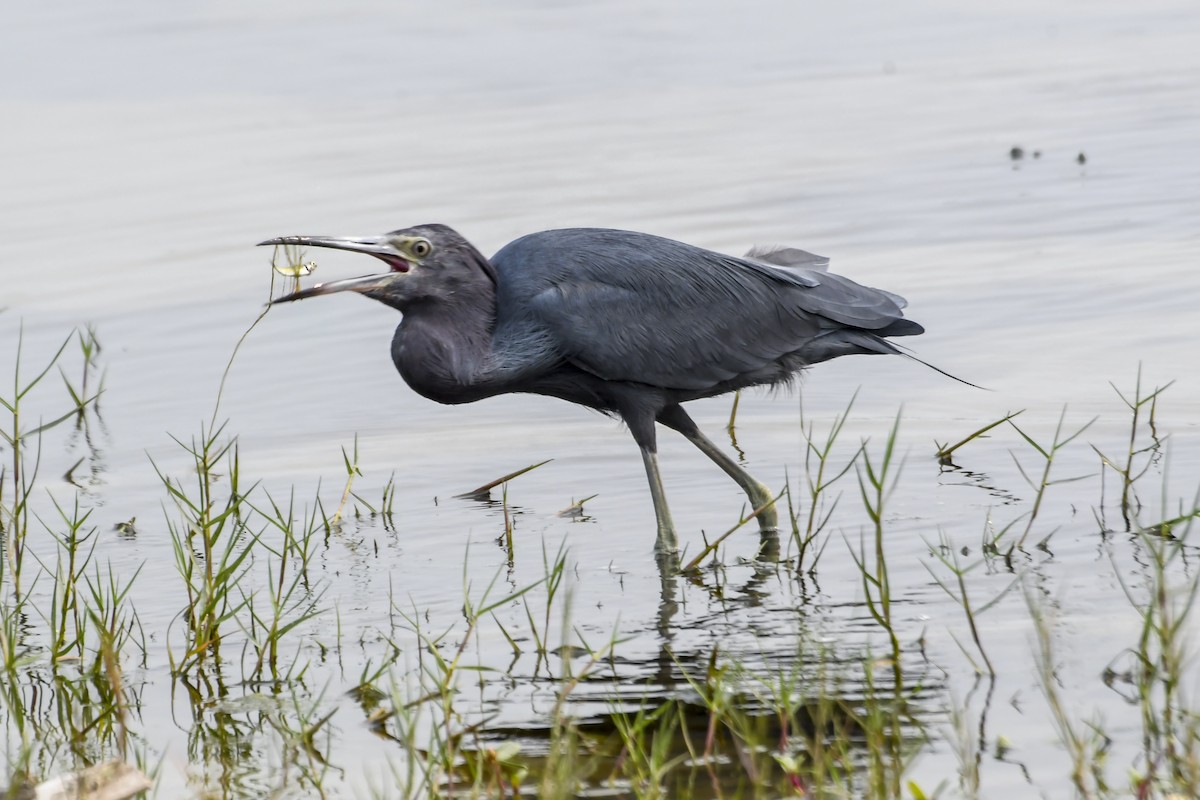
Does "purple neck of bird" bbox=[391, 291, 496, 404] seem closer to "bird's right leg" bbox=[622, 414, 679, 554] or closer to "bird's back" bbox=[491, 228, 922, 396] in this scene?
"bird's back" bbox=[491, 228, 922, 396]

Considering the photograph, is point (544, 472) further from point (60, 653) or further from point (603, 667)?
point (60, 653)

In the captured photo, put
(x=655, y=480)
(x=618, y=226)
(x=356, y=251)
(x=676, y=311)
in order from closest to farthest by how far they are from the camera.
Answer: (x=356, y=251) → (x=655, y=480) → (x=676, y=311) → (x=618, y=226)

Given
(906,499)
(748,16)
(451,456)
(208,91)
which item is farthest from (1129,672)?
(748,16)

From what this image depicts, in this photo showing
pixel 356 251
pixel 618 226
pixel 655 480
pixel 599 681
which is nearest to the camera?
pixel 599 681

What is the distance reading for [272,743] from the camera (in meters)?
4.71

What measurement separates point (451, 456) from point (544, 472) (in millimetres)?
539

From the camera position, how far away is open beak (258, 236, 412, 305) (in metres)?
5.82

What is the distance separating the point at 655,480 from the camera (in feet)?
21.2

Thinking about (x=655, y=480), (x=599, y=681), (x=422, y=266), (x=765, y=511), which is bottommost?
(x=599, y=681)

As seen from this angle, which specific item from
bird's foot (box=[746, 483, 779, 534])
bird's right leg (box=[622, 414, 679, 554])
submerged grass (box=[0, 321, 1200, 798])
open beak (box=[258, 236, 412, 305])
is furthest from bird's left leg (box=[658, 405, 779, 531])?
open beak (box=[258, 236, 412, 305])

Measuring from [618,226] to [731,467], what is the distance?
14.5 feet

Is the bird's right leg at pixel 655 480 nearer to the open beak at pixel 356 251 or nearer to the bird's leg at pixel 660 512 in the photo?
the bird's leg at pixel 660 512

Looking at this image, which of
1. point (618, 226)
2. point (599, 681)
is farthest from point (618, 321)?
point (618, 226)

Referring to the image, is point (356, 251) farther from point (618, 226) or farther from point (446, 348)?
point (618, 226)
